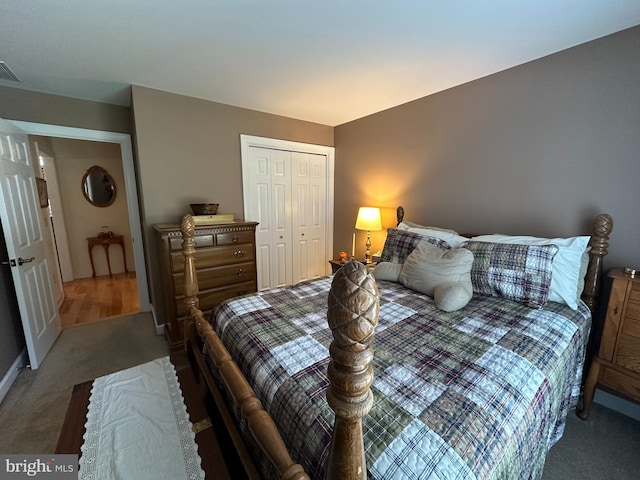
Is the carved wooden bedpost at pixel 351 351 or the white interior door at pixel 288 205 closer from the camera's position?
the carved wooden bedpost at pixel 351 351

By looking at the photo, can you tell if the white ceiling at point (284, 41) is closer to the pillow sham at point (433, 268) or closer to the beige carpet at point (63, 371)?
the pillow sham at point (433, 268)

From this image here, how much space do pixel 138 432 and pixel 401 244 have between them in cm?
198

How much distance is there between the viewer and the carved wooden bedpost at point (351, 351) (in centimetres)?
47

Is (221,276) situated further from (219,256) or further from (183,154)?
(183,154)

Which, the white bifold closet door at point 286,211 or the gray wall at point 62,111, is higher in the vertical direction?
the gray wall at point 62,111

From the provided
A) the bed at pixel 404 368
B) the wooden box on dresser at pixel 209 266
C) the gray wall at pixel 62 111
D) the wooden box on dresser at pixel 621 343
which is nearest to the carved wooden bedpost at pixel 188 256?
the bed at pixel 404 368

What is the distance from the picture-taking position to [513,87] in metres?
2.10

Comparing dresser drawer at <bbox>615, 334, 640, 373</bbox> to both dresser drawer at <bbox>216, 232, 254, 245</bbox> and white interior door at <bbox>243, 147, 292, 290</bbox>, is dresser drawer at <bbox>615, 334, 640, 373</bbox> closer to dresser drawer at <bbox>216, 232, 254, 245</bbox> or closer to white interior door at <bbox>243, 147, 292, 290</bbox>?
dresser drawer at <bbox>216, 232, 254, 245</bbox>

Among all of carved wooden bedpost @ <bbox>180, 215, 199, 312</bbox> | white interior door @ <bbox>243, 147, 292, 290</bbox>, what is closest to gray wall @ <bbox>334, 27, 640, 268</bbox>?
white interior door @ <bbox>243, 147, 292, 290</bbox>

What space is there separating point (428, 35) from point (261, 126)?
6.65 feet

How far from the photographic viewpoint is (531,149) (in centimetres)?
205

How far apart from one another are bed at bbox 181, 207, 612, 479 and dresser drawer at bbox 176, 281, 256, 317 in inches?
35.9

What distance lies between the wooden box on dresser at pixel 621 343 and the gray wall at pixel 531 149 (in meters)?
0.36
